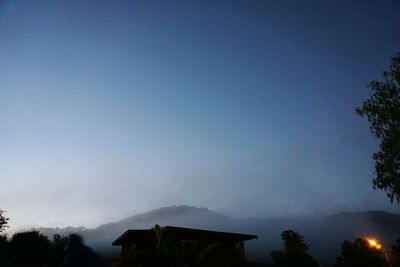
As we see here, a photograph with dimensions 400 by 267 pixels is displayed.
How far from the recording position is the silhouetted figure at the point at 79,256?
20.2 ft

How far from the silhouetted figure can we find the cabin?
66.7 feet

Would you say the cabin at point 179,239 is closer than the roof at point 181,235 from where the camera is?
Yes

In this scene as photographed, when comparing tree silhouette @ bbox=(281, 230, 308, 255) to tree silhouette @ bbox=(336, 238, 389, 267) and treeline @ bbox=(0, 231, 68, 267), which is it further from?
treeline @ bbox=(0, 231, 68, 267)

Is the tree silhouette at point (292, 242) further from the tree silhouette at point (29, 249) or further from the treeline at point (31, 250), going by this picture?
the tree silhouette at point (29, 249)

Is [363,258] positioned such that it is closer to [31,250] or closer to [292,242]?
[292,242]

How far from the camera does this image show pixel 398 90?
27531 millimetres

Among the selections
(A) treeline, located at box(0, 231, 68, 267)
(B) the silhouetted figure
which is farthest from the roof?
(A) treeline, located at box(0, 231, 68, 267)

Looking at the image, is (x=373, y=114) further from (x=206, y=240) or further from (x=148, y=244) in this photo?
(x=148, y=244)

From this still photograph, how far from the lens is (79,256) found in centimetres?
622

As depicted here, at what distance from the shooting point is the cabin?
89.5 feet

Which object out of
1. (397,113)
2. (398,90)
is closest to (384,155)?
(397,113)

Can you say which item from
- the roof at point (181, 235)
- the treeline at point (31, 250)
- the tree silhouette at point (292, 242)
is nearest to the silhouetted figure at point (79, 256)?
the roof at point (181, 235)

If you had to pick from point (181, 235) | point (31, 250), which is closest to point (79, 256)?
point (181, 235)

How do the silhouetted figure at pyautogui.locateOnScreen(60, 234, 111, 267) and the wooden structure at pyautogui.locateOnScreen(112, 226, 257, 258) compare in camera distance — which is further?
the wooden structure at pyautogui.locateOnScreen(112, 226, 257, 258)
